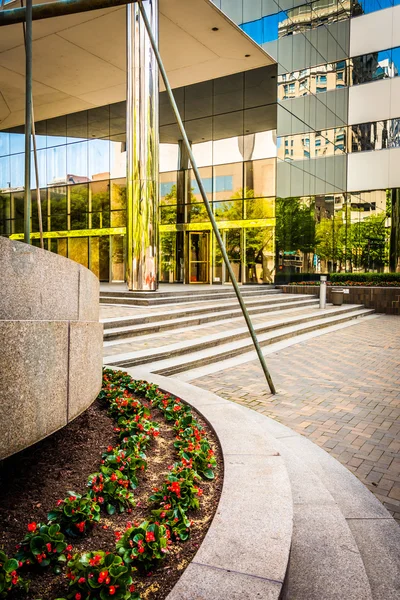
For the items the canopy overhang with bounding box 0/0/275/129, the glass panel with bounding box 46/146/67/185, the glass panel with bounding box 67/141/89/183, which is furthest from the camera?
the glass panel with bounding box 46/146/67/185

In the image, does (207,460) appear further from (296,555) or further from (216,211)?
(216,211)

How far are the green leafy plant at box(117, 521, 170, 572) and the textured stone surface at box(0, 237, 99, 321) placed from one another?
140 centimetres

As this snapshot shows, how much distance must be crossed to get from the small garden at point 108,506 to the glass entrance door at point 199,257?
2175 cm

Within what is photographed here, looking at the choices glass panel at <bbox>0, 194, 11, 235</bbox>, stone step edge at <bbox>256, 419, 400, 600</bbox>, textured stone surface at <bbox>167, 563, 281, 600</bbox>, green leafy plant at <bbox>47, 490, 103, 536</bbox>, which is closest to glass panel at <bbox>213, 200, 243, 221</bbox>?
glass panel at <bbox>0, 194, 11, 235</bbox>

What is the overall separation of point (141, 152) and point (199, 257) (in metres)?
11.7

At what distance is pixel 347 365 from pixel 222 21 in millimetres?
13608

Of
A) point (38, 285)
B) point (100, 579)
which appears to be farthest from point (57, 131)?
point (100, 579)

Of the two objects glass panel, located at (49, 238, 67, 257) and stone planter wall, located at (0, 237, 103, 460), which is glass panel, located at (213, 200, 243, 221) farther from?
stone planter wall, located at (0, 237, 103, 460)

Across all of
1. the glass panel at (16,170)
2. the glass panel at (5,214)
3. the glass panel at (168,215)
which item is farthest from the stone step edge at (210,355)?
the glass panel at (5,214)

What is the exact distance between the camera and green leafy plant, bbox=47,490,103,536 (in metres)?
2.39

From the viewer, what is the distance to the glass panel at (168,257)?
26.4 m

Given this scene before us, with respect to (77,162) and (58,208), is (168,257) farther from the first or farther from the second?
(58,208)

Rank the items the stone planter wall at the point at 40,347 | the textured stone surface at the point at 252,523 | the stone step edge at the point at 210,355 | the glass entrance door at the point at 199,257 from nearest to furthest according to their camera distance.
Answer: the textured stone surface at the point at 252,523, the stone planter wall at the point at 40,347, the stone step edge at the point at 210,355, the glass entrance door at the point at 199,257

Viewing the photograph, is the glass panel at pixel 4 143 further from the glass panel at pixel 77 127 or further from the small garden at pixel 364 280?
the small garden at pixel 364 280
